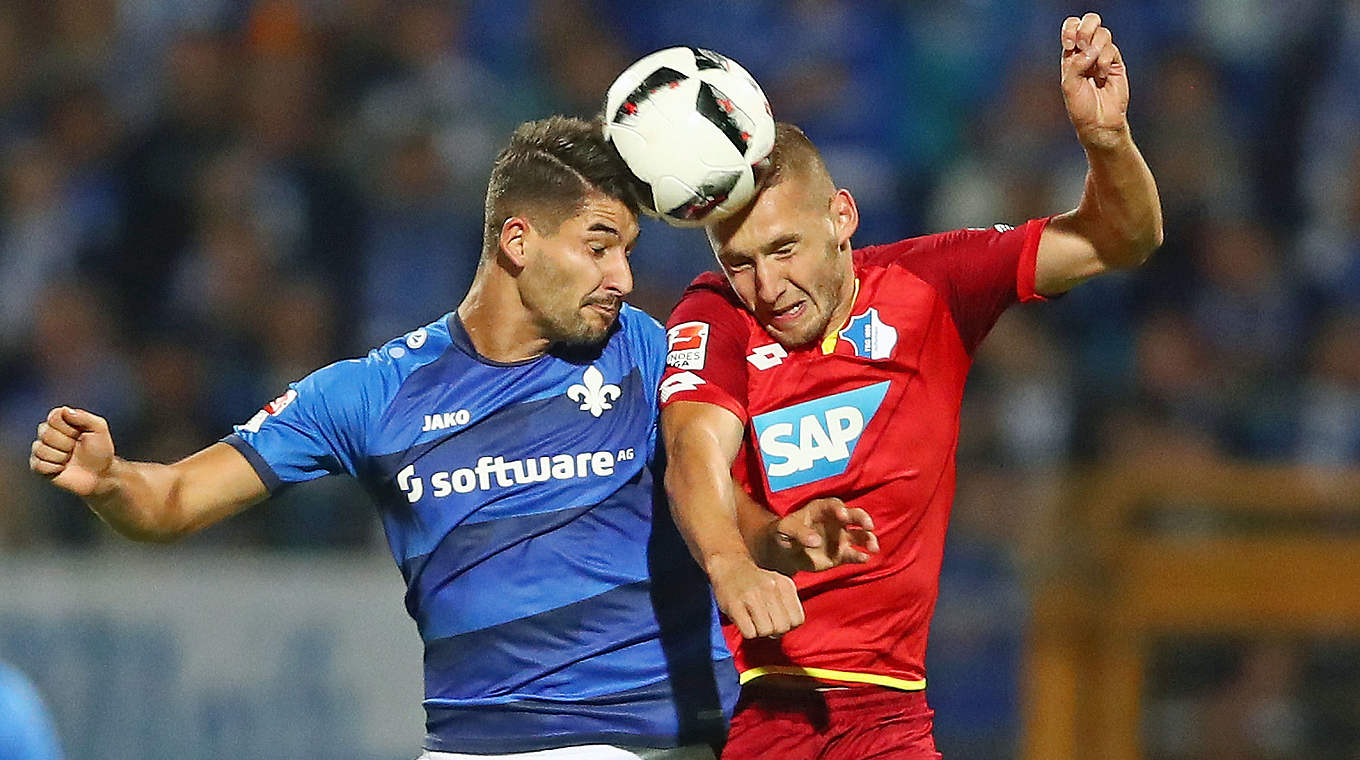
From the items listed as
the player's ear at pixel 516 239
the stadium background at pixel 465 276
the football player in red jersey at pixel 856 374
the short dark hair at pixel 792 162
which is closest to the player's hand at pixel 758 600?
the football player in red jersey at pixel 856 374

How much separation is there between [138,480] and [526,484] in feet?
2.92

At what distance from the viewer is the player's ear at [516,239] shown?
4688 millimetres

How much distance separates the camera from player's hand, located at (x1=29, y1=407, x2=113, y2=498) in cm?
443

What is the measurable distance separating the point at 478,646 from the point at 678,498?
0.70m

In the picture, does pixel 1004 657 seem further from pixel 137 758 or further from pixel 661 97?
pixel 661 97

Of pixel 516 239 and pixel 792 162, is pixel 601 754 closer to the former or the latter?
pixel 516 239

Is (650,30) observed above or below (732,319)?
above

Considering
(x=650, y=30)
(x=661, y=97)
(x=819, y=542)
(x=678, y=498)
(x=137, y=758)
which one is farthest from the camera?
(x=650, y=30)

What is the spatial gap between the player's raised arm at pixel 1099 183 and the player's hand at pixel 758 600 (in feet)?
3.95

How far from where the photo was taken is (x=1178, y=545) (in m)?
9.35

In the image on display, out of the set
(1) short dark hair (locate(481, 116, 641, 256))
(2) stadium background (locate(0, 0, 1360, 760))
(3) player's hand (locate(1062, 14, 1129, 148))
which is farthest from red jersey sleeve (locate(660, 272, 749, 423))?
(2) stadium background (locate(0, 0, 1360, 760))

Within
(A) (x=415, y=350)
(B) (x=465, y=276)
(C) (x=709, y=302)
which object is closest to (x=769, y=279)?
(C) (x=709, y=302)

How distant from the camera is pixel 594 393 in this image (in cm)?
467

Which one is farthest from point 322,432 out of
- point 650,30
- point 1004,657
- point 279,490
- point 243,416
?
point 650,30
